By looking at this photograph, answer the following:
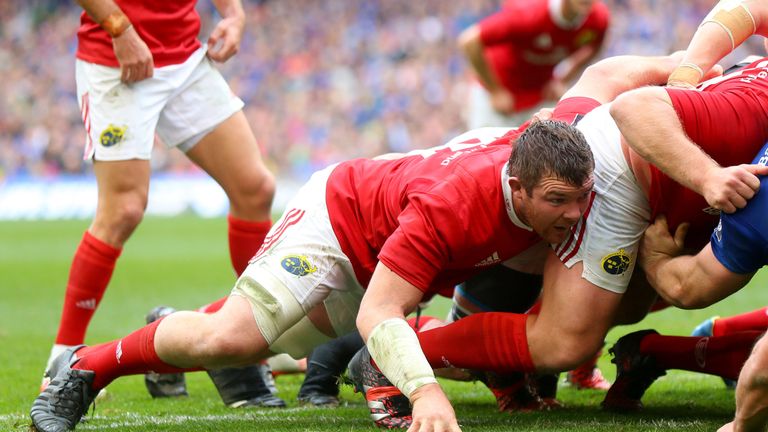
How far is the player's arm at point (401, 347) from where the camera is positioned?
10.7 feet

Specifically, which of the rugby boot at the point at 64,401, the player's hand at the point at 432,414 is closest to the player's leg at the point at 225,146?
the rugby boot at the point at 64,401

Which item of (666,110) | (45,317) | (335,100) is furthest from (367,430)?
(335,100)

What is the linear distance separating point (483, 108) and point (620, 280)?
4.96 metres

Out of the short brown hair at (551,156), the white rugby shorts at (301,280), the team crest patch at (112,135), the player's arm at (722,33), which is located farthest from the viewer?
the team crest patch at (112,135)

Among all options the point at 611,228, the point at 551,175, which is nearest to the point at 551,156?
the point at 551,175

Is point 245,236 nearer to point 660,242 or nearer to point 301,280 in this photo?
point 301,280

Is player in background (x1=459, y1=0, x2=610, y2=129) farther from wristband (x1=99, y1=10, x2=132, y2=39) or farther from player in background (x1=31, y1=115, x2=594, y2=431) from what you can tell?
player in background (x1=31, y1=115, x2=594, y2=431)

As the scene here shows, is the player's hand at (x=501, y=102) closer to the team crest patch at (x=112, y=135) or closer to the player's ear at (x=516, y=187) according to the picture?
the team crest patch at (x=112, y=135)

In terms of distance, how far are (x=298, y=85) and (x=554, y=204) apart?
21.0 meters

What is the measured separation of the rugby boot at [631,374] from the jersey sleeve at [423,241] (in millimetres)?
1004

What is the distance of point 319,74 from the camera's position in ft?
80.0

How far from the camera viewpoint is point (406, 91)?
75.0ft

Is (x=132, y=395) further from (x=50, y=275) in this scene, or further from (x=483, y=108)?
(x=50, y=275)

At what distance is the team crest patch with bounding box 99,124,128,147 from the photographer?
5094 millimetres
